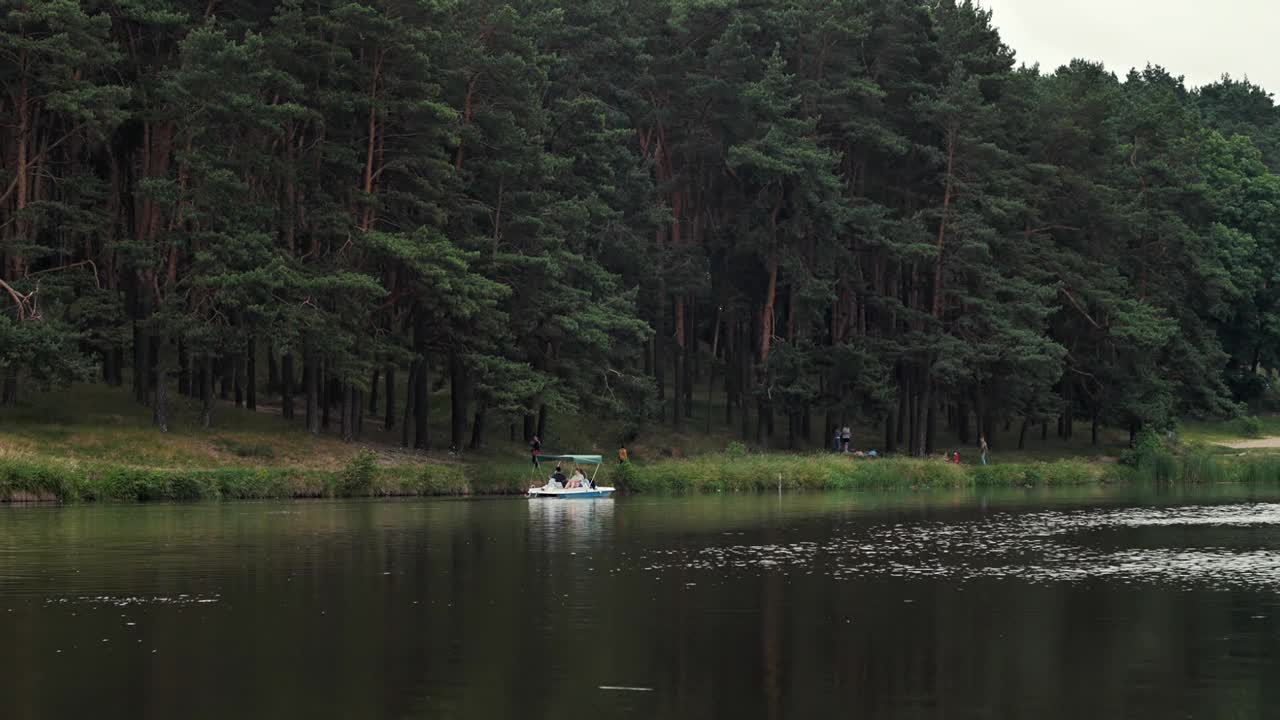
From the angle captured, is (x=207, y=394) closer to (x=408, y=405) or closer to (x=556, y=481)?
(x=408, y=405)

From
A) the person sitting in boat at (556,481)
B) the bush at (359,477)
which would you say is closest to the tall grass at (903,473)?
the person sitting in boat at (556,481)

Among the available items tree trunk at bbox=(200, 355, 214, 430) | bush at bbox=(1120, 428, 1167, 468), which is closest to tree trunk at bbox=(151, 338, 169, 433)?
tree trunk at bbox=(200, 355, 214, 430)

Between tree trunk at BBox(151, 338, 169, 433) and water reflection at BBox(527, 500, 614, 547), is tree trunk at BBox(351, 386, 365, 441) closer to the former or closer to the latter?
tree trunk at BBox(151, 338, 169, 433)

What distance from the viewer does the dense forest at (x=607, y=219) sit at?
66.6 metres

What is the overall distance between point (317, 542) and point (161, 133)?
35311mm

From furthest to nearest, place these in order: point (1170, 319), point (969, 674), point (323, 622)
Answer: point (1170, 319) < point (323, 622) < point (969, 674)

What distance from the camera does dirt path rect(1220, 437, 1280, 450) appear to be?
345ft

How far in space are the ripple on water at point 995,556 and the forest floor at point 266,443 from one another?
25.4 m

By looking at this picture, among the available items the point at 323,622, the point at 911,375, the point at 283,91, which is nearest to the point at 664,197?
the point at 911,375

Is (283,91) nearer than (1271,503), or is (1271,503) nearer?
(1271,503)

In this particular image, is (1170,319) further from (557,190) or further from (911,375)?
(557,190)

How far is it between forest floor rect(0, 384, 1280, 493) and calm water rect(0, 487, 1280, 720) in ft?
39.3

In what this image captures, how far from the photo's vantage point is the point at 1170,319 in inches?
A: 3991

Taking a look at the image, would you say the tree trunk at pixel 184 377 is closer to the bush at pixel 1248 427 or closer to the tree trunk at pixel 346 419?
the tree trunk at pixel 346 419
